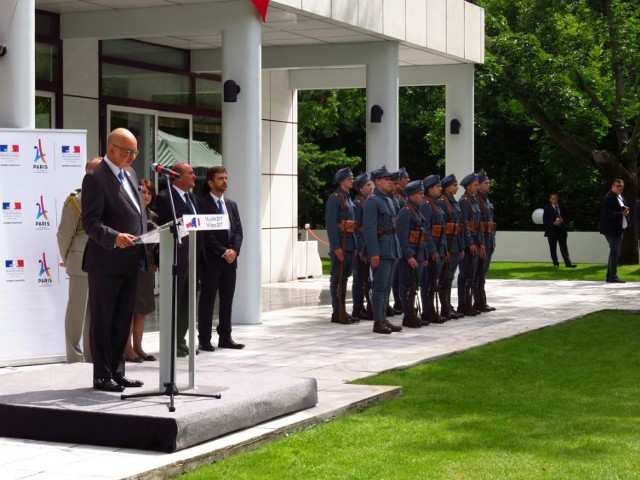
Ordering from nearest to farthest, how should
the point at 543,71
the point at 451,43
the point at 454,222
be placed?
the point at 454,222, the point at 451,43, the point at 543,71

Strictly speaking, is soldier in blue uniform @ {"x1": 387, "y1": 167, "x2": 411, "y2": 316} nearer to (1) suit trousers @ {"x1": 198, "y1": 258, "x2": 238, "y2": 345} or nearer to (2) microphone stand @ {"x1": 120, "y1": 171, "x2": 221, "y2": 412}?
(1) suit trousers @ {"x1": 198, "y1": 258, "x2": 238, "y2": 345}

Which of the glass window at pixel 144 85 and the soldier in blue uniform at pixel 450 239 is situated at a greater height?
the glass window at pixel 144 85

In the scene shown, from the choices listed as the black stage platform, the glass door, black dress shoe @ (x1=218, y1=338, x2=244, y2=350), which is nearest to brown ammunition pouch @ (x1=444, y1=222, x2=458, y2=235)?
black dress shoe @ (x1=218, y1=338, x2=244, y2=350)

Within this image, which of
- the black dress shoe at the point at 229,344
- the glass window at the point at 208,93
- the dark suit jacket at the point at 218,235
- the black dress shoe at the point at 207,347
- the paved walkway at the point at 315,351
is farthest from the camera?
the glass window at the point at 208,93

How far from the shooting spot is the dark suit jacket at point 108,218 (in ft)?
28.9

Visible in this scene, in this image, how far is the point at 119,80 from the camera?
20109mm

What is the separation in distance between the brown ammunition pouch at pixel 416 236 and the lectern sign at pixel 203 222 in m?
7.39

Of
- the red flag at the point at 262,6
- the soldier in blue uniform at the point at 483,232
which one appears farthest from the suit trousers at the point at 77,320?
the soldier in blue uniform at the point at 483,232

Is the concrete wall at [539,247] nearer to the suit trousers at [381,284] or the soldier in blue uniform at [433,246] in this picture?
the soldier in blue uniform at [433,246]

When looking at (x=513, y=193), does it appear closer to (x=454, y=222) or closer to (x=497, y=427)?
(x=454, y=222)

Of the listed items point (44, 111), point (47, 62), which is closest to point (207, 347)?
point (44, 111)

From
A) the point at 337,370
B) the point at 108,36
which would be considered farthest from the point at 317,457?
the point at 108,36

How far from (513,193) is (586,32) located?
10.2m

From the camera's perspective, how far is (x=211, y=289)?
1318cm
